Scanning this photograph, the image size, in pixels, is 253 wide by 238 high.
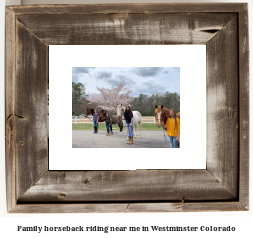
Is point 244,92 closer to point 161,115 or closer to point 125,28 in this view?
point 161,115

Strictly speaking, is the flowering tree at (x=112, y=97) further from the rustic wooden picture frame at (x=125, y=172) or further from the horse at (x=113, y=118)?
the rustic wooden picture frame at (x=125, y=172)

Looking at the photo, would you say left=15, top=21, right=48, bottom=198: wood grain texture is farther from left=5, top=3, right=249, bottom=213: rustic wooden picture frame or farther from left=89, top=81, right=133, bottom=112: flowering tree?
left=89, top=81, right=133, bottom=112: flowering tree

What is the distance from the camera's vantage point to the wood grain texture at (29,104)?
71cm

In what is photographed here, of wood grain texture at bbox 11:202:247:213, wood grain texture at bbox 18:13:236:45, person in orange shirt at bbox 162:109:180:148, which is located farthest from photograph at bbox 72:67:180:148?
wood grain texture at bbox 11:202:247:213

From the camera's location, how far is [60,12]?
0.70m

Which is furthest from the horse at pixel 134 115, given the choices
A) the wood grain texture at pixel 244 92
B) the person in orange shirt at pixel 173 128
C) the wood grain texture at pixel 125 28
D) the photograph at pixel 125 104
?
the wood grain texture at pixel 244 92

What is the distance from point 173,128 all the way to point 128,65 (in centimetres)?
30

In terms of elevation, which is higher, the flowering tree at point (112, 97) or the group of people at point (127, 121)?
the flowering tree at point (112, 97)

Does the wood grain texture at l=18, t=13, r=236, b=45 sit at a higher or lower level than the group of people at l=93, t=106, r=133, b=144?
higher

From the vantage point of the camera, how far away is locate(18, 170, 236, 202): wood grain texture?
2.34ft

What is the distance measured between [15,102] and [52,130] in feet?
0.55
